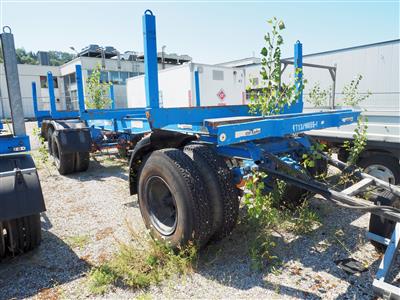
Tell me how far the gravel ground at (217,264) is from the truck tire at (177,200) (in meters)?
0.37

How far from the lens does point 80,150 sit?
6.96 m

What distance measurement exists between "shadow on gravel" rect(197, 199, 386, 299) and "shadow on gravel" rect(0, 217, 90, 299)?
4.38 feet

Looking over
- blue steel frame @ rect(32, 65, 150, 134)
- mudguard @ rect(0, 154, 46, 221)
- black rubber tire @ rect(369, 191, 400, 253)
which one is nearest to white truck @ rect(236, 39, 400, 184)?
black rubber tire @ rect(369, 191, 400, 253)

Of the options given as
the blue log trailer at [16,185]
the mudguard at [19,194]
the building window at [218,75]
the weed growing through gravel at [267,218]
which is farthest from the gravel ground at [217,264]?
the building window at [218,75]

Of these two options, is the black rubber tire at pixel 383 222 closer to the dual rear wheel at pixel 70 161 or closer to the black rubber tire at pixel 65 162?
the dual rear wheel at pixel 70 161

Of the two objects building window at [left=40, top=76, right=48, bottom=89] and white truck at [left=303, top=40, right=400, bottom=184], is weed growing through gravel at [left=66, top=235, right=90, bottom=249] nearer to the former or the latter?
white truck at [left=303, top=40, right=400, bottom=184]

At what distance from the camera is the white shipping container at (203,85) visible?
1359 centimetres

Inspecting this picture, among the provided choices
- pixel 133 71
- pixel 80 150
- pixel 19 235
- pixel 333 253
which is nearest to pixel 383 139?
pixel 333 253

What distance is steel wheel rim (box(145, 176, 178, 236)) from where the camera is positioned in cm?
346

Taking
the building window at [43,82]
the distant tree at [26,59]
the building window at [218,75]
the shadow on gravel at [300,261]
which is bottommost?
the shadow on gravel at [300,261]

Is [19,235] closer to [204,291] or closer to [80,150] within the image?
[204,291]

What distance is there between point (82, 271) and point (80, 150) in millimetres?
4257

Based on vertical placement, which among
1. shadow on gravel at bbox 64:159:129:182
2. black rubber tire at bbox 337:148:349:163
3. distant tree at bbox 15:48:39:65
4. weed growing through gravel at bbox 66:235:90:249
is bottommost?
weed growing through gravel at bbox 66:235:90:249

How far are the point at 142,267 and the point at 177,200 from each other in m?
0.76
